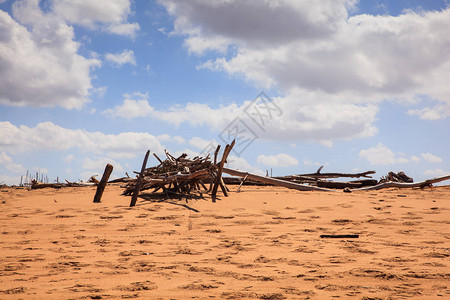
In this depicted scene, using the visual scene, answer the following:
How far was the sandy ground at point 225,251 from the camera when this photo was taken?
336 cm

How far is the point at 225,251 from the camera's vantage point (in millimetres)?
4863

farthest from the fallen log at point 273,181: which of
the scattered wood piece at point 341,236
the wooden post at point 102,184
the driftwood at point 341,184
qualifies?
the scattered wood piece at point 341,236

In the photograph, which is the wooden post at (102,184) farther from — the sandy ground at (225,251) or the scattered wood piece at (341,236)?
the scattered wood piece at (341,236)

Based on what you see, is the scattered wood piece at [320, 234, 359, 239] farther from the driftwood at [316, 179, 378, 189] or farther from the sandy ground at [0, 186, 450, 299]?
the driftwood at [316, 179, 378, 189]

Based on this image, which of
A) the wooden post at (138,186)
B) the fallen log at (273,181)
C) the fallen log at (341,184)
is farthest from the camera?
the fallen log at (341,184)

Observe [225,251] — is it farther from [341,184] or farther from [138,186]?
[341,184]

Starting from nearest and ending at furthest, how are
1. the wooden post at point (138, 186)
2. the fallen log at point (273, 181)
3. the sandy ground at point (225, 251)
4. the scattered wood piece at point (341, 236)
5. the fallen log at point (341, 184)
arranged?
the sandy ground at point (225, 251), the scattered wood piece at point (341, 236), the wooden post at point (138, 186), the fallen log at point (273, 181), the fallen log at point (341, 184)

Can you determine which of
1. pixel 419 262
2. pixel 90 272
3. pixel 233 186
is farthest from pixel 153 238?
pixel 233 186

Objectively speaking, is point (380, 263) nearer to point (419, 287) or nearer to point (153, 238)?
point (419, 287)

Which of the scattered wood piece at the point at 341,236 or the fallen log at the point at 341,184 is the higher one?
the fallen log at the point at 341,184

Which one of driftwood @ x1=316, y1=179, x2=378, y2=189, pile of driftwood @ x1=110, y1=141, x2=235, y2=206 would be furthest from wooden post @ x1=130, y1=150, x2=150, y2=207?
driftwood @ x1=316, y1=179, x2=378, y2=189

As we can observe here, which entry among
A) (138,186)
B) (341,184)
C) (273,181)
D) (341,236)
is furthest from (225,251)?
(341,184)

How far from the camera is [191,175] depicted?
9.77m

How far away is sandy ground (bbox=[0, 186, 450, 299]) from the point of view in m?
3.36
